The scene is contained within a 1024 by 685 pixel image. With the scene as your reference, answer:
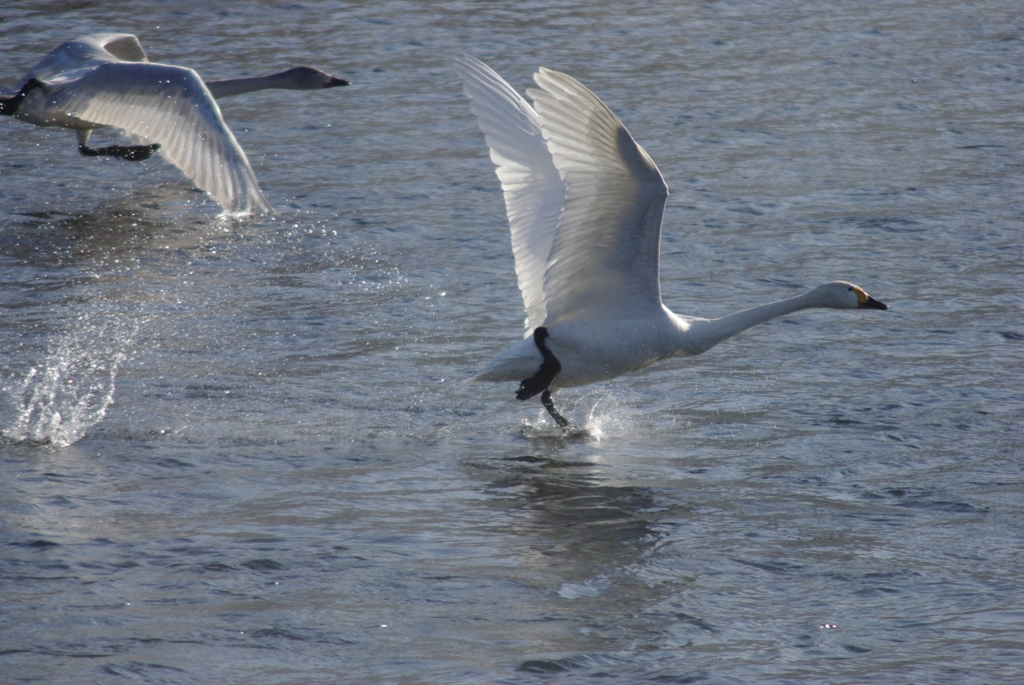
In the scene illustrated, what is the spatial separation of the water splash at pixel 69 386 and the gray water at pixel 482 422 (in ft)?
0.12

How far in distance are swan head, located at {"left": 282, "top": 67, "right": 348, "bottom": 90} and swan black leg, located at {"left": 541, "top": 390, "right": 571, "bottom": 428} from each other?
6.19 metres

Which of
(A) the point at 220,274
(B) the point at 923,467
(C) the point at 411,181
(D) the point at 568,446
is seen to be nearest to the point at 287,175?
(C) the point at 411,181

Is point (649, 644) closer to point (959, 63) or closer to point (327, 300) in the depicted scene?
point (327, 300)

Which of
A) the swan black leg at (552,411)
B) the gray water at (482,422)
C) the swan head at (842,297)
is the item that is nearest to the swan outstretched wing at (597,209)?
the swan black leg at (552,411)

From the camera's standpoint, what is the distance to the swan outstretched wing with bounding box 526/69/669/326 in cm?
638

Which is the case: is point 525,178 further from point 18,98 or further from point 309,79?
point 309,79

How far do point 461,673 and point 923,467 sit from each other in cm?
316

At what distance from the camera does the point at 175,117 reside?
9.66 meters

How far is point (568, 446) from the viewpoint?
7414mm

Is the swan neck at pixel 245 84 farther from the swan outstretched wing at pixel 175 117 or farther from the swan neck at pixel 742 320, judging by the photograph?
the swan neck at pixel 742 320

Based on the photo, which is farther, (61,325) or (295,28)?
(295,28)

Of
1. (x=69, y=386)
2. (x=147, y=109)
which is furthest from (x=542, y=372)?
(x=147, y=109)

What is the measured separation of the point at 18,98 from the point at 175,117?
5.42 ft

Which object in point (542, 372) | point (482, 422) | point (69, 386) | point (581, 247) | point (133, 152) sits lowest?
point (482, 422)
